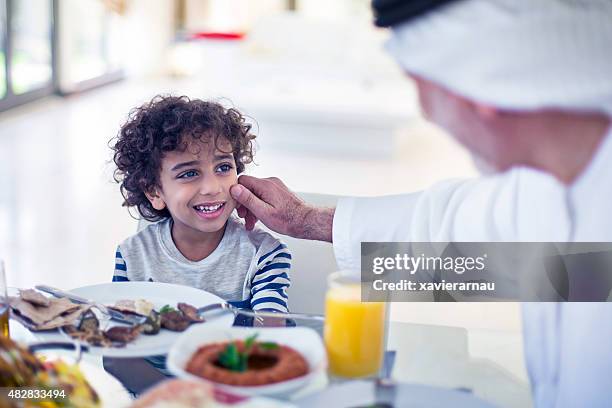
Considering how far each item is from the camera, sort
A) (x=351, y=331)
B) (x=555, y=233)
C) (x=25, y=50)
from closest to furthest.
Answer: (x=351, y=331), (x=555, y=233), (x=25, y=50)

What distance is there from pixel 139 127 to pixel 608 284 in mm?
746

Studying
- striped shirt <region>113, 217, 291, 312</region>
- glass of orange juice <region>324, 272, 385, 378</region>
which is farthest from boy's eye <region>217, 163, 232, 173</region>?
glass of orange juice <region>324, 272, 385, 378</region>

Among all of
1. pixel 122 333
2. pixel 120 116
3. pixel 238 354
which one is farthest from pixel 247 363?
pixel 120 116

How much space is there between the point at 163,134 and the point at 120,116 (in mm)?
1916

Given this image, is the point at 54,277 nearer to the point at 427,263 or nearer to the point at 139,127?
the point at 139,127

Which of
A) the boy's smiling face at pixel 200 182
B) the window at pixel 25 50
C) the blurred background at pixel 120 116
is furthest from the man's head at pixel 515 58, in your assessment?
the window at pixel 25 50

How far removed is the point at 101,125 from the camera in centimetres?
602

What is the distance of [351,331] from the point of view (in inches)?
38.3

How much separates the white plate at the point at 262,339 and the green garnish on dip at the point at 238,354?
0.07 ft

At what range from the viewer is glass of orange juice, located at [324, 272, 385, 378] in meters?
0.97

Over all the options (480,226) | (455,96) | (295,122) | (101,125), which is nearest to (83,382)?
(455,96)

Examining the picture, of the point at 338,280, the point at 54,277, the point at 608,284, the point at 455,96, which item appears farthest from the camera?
the point at 54,277

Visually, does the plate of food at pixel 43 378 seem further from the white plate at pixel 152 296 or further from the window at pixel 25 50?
the window at pixel 25 50

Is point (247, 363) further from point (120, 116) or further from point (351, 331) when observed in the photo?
point (120, 116)
